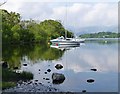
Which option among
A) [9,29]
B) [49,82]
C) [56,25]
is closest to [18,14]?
[9,29]

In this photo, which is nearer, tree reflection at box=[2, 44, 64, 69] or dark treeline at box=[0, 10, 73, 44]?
tree reflection at box=[2, 44, 64, 69]

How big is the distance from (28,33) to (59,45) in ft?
41.8

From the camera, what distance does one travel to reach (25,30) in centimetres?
9006

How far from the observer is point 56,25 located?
123 m

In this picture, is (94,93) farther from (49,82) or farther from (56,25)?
(56,25)

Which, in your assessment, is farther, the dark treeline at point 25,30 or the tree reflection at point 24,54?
the dark treeline at point 25,30

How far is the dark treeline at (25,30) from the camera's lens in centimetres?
7685

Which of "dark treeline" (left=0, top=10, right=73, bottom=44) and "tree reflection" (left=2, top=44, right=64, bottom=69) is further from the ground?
"dark treeline" (left=0, top=10, right=73, bottom=44)

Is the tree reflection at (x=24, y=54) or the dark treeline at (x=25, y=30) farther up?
the dark treeline at (x=25, y=30)

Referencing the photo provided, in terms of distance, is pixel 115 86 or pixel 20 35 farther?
pixel 20 35

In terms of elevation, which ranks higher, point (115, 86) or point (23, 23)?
point (23, 23)

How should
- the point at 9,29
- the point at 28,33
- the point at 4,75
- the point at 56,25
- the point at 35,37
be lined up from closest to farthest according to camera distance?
the point at 4,75 < the point at 9,29 < the point at 28,33 < the point at 35,37 < the point at 56,25

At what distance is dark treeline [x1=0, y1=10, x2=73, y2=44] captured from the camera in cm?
7685

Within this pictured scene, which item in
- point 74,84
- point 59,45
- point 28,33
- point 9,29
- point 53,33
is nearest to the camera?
point 74,84
